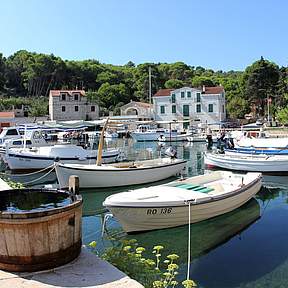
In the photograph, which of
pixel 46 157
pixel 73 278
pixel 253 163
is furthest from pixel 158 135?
pixel 73 278

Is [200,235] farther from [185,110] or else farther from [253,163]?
[185,110]

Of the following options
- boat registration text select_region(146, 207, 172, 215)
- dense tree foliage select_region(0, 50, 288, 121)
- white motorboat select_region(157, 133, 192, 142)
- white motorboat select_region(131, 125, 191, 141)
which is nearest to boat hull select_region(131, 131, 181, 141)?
white motorboat select_region(131, 125, 191, 141)

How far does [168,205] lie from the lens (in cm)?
1119

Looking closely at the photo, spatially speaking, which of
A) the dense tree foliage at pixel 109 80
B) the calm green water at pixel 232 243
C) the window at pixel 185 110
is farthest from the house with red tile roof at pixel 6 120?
the calm green water at pixel 232 243

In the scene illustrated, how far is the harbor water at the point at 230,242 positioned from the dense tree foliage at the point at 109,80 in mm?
66817

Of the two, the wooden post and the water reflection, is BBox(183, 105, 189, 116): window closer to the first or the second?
the water reflection

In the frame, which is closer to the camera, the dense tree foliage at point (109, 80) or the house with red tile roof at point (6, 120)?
the house with red tile roof at point (6, 120)

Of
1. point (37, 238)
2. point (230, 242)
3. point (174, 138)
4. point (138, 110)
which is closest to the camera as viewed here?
point (37, 238)

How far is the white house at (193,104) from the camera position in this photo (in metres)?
68.9

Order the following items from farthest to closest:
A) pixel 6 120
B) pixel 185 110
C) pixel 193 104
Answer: pixel 185 110, pixel 193 104, pixel 6 120

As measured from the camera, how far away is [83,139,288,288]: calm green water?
29.1 feet

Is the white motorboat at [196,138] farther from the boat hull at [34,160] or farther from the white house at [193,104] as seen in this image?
the boat hull at [34,160]

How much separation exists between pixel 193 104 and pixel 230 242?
59888 mm

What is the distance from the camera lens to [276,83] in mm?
78188
